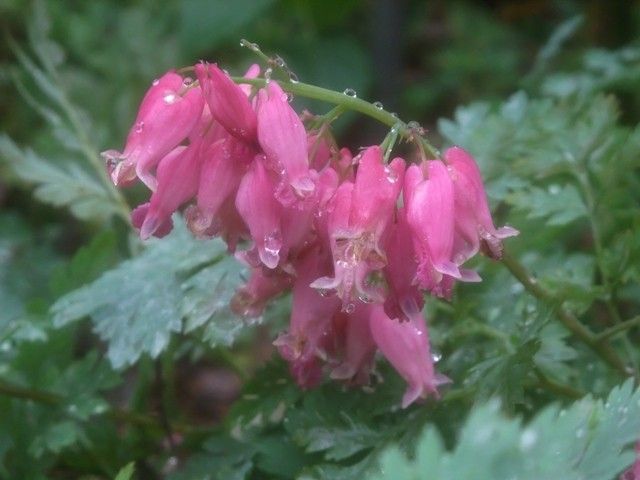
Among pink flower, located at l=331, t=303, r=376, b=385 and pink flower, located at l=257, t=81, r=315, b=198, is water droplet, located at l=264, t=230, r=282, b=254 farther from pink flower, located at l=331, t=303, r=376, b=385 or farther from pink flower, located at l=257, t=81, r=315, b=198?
pink flower, located at l=331, t=303, r=376, b=385

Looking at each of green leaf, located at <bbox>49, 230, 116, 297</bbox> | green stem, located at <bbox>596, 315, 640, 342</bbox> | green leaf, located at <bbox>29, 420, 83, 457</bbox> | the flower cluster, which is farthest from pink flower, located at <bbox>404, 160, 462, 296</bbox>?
green leaf, located at <bbox>49, 230, 116, 297</bbox>

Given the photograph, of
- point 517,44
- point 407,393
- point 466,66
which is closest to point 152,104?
point 407,393

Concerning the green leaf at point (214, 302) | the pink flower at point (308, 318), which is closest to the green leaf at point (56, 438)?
the green leaf at point (214, 302)

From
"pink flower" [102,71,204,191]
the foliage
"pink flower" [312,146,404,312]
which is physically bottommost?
the foliage

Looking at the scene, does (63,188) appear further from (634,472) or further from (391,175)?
(634,472)

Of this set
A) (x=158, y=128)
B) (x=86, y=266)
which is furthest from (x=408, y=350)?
(x=86, y=266)

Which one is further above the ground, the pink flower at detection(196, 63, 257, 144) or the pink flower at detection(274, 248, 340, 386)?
the pink flower at detection(196, 63, 257, 144)
